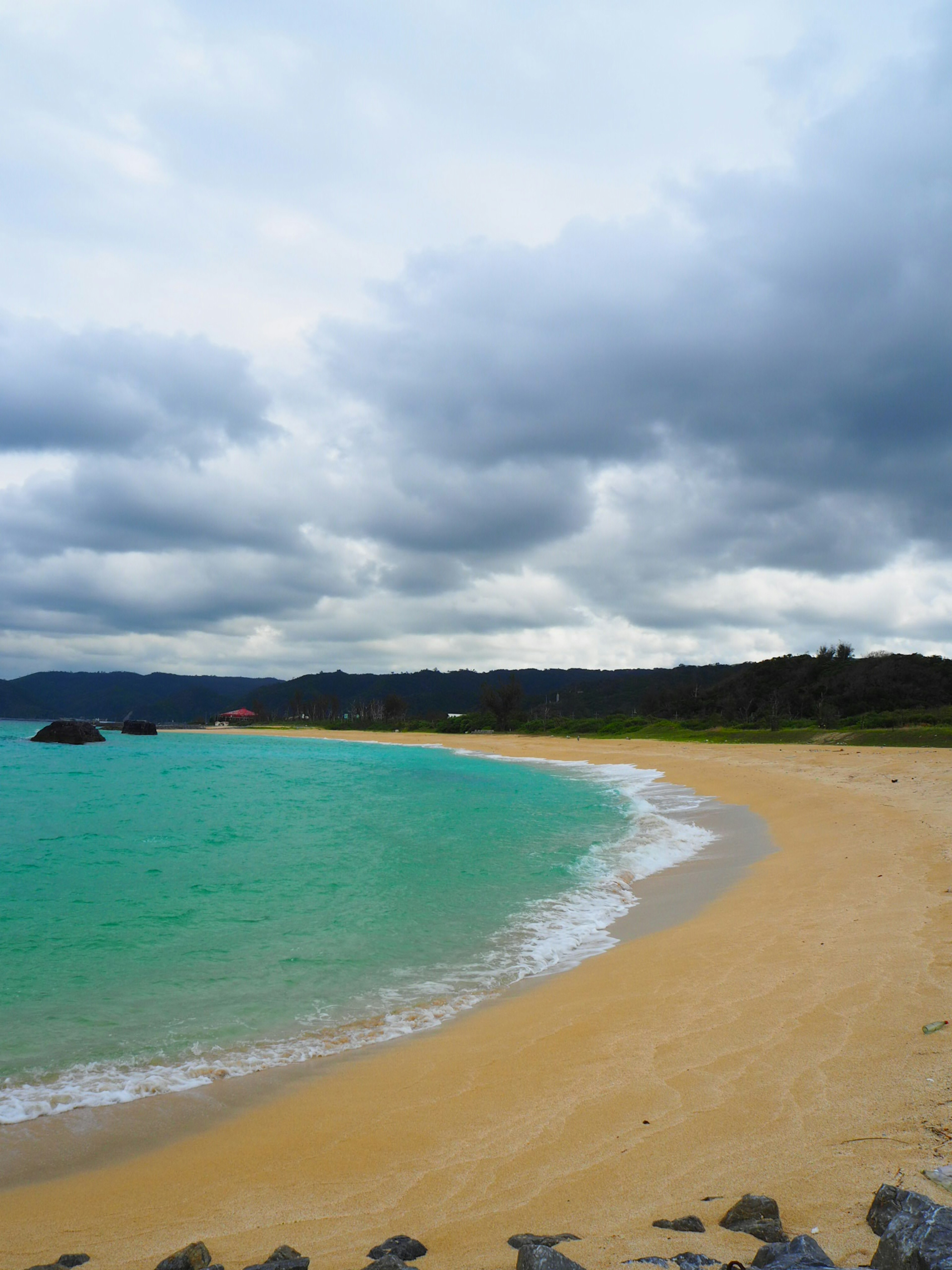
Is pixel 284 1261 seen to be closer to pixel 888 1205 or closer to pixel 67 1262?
pixel 67 1262

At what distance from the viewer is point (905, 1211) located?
2.46 metres

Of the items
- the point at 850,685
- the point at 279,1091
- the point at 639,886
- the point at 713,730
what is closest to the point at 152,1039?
the point at 279,1091

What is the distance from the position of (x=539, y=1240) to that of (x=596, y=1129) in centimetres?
129

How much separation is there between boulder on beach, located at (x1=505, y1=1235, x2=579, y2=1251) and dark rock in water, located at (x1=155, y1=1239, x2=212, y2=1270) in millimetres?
1309

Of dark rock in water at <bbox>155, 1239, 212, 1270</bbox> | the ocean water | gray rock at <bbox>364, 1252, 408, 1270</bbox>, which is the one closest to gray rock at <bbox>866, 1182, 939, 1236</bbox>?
gray rock at <bbox>364, 1252, 408, 1270</bbox>

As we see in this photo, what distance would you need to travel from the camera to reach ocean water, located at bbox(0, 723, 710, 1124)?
639cm

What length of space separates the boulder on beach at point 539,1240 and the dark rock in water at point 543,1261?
264 millimetres

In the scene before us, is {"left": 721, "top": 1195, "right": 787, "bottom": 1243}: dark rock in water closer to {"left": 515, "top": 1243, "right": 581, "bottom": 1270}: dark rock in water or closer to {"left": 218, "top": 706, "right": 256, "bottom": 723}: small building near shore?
{"left": 515, "top": 1243, "right": 581, "bottom": 1270}: dark rock in water

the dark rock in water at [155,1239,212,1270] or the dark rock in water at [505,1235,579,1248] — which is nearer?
the dark rock in water at [505,1235,579,1248]

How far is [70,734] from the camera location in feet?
280

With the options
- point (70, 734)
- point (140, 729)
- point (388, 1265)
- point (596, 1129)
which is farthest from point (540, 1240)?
point (140, 729)

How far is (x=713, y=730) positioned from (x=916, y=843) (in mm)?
53593

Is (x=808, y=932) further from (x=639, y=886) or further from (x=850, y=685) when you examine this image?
(x=850, y=685)

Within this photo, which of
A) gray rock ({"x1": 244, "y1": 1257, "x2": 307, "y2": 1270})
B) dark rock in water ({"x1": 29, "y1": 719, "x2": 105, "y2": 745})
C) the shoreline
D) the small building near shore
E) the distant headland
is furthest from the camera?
the small building near shore
